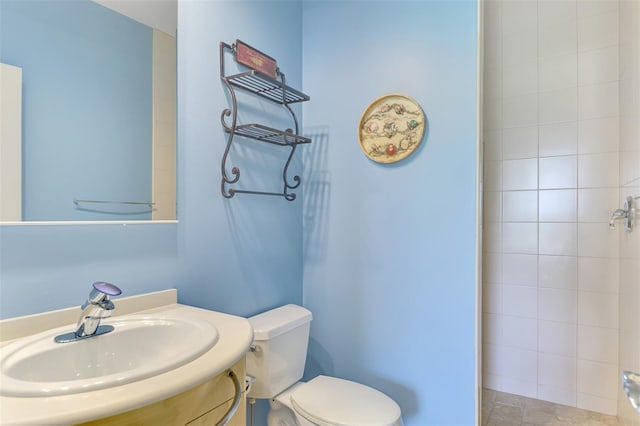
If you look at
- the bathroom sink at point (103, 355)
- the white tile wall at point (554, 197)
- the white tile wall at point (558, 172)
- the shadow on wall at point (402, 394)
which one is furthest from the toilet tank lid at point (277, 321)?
the white tile wall at point (558, 172)

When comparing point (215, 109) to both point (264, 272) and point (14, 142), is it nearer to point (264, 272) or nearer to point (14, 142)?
point (14, 142)

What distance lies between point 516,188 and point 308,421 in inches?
74.9

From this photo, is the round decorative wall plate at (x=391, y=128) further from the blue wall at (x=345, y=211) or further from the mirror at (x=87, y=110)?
the mirror at (x=87, y=110)

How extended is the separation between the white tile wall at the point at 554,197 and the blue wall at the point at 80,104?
214 centimetres

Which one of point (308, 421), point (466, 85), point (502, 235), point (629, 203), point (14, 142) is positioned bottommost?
point (308, 421)

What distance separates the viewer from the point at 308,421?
1241mm

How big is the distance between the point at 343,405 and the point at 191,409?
31.3 inches

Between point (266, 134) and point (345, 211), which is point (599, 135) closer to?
point (345, 211)

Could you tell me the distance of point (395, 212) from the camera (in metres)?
1.61

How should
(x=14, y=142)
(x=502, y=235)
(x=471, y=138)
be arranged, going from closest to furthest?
(x=14, y=142) → (x=471, y=138) → (x=502, y=235)

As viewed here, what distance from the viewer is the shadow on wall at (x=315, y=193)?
1780mm

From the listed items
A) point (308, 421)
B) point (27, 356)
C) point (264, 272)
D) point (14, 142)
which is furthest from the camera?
point (264, 272)

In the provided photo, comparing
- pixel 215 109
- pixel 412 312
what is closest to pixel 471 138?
pixel 412 312

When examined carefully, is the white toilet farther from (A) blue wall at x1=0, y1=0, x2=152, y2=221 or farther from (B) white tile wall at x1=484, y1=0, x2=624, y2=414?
(B) white tile wall at x1=484, y1=0, x2=624, y2=414
